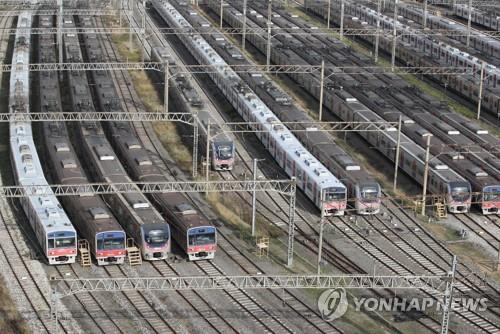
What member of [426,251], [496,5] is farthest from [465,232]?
[496,5]

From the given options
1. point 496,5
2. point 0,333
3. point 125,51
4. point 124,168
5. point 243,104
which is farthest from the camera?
point 496,5

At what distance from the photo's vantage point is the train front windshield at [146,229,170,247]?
53.8 m

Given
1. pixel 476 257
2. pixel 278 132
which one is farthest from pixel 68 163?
pixel 476 257

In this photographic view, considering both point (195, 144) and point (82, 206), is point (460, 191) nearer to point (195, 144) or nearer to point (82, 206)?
point (195, 144)

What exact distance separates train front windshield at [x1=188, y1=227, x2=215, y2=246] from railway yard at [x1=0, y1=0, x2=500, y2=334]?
8 cm

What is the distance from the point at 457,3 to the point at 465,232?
83.7 meters

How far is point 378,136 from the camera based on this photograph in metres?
75.4

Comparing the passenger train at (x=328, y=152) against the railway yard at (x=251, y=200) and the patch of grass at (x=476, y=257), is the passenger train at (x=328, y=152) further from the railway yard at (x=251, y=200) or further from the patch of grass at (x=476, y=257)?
the patch of grass at (x=476, y=257)

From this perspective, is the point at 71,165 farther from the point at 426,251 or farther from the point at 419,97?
the point at 419,97

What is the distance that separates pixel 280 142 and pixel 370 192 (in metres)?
10.6

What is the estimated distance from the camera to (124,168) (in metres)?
66.4

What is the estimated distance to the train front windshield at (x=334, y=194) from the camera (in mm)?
61750

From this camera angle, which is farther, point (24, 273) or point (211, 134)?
point (211, 134)

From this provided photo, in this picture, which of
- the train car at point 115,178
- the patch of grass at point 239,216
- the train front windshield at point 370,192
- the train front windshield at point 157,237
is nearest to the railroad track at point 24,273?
the train car at point 115,178
